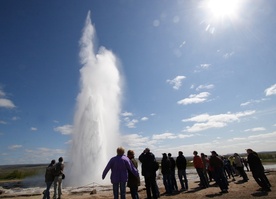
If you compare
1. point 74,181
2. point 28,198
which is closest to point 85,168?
point 74,181

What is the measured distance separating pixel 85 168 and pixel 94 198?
13.1 meters

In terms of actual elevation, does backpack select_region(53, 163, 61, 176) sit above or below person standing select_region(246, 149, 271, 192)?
Answer: above

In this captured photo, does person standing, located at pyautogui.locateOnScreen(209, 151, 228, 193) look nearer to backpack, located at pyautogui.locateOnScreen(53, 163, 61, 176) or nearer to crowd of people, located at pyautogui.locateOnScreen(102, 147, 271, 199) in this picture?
crowd of people, located at pyautogui.locateOnScreen(102, 147, 271, 199)


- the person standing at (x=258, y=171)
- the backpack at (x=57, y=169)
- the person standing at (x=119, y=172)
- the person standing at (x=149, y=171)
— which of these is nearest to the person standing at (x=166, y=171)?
the person standing at (x=149, y=171)

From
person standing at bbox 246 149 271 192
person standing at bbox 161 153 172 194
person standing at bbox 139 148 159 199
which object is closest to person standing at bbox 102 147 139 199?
person standing at bbox 139 148 159 199

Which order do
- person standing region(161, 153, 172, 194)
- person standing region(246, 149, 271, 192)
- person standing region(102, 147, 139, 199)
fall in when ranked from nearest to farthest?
person standing region(102, 147, 139, 199)
person standing region(246, 149, 271, 192)
person standing region(161, 153, 172, 194)

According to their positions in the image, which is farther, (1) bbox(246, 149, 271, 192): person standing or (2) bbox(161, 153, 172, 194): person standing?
(2) bbox(161, 153, 172, 194): person standing

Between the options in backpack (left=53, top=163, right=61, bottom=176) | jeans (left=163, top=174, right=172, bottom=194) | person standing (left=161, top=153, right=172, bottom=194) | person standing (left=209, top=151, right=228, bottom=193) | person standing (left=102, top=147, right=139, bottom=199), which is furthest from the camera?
person standing (left=161, top=153, right=172, bottom=194)

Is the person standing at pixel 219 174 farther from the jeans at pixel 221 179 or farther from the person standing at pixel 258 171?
the person standing at pixel 258 171

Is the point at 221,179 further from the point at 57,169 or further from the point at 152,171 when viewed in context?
the point at 57,169

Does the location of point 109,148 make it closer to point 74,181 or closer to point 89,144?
point 89,144

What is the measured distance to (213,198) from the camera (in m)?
9.58

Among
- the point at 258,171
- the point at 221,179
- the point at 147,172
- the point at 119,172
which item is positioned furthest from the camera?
the point at 221,179

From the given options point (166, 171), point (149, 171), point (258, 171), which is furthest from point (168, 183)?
point (258, 171)
